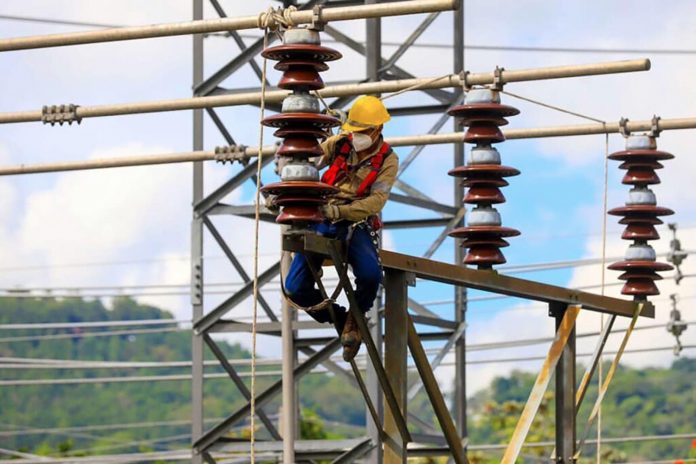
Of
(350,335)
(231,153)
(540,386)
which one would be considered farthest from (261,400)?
(350,335)

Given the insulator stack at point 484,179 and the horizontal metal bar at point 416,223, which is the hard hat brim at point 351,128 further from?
the horizontal metal bar at point 416,223

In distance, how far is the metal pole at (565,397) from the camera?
11.8m

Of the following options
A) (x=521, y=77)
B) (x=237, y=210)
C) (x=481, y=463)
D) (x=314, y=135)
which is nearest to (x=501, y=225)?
(x=521, y=77)

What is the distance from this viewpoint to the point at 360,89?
14062 mm

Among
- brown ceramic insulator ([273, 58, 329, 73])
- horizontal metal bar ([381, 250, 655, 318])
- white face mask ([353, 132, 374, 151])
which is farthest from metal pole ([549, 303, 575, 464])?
brown ceramic insulator ([273, 58, 329, 73])

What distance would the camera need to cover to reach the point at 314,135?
957 centimetres

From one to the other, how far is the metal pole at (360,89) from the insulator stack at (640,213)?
0.90 m

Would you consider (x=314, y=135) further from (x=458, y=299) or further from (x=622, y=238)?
(x=458, y=299)

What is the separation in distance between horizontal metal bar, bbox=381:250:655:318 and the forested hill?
174 ft

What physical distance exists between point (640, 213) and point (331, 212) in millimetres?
3875

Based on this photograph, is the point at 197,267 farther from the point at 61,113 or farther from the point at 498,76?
the point at 498,76

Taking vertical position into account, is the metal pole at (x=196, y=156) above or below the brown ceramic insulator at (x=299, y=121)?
above

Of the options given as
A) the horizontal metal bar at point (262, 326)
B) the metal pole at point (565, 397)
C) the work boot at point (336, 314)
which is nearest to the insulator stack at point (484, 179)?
the metal pole at point (565, 397)

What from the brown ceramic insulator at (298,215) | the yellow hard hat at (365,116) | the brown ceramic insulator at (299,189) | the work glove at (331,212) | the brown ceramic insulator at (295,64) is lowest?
the brown ceramic insulator at (298,215)
